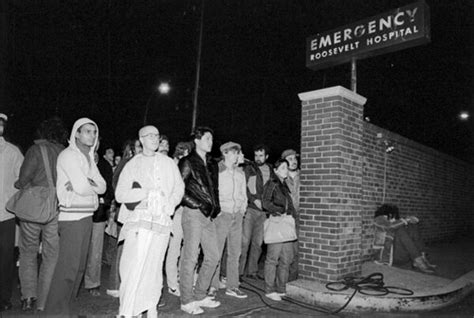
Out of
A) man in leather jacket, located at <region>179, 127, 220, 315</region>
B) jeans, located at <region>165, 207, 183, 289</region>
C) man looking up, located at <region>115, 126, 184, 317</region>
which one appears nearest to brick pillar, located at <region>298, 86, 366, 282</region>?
man in leather jacket, located at <region>179, 127, 220, 315</region>

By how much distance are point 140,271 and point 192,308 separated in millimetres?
1036

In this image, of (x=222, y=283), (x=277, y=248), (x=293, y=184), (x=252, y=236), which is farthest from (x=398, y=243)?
(x=222, y=283)

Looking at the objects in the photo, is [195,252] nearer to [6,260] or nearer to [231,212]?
[231,212]

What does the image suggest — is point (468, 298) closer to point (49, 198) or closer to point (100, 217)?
point (100, 217)

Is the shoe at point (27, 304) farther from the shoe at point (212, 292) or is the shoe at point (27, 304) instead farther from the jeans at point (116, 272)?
the shoe at point (212, 292)

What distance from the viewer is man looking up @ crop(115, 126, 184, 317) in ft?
12.3

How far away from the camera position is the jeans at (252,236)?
6.38 meters

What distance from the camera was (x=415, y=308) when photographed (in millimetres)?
4949

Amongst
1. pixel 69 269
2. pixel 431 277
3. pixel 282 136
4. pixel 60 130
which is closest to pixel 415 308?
pixel 431 277

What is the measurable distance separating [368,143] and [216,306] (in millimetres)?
4053

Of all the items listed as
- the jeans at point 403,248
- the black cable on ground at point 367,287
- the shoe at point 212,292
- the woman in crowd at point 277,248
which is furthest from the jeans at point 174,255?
the jeans at point 403,248

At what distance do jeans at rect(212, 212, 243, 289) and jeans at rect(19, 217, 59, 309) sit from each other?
6.45 feet

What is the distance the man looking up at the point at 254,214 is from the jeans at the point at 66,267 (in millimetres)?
2977

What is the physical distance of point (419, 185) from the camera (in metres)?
9.49
